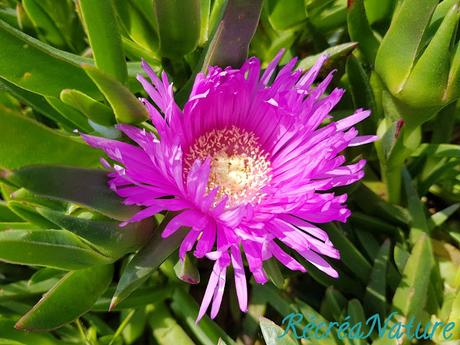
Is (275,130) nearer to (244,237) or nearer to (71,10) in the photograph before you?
(244,237)

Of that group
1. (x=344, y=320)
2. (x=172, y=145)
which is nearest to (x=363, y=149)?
(x=344, y=320)

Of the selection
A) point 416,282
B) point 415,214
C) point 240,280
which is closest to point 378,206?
point 415,214

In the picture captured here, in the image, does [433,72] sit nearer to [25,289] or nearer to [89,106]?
[89,106]

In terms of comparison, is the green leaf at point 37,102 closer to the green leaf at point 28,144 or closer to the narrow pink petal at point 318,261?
the green leaf at point 28,144

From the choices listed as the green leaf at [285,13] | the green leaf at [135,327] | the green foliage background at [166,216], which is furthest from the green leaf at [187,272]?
the green leaf at [285,13]

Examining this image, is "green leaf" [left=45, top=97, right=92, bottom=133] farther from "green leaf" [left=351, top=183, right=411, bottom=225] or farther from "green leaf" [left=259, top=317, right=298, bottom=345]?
"green leaf" [left=351, top=183, right=411, bottom=225]
